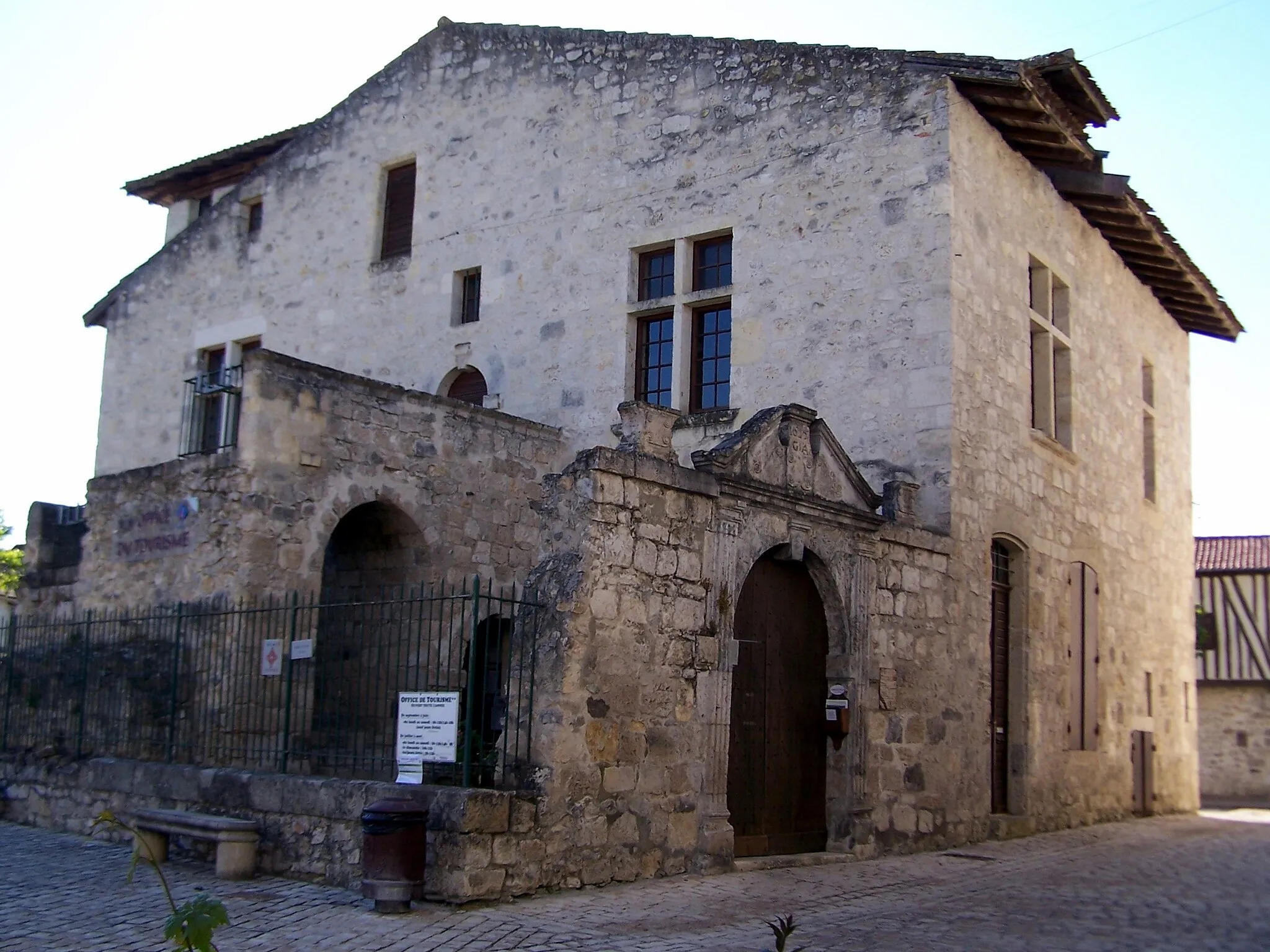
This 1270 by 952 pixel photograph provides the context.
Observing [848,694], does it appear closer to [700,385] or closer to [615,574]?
[615,574]

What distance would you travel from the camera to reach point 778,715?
32.3 ft

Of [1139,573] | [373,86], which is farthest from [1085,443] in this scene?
[373,86]

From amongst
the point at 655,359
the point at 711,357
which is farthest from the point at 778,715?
the point at 655,359

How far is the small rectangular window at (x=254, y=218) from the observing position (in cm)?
1766

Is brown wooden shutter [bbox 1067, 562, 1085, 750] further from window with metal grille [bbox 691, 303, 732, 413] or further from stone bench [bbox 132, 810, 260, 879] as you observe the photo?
stone bench [bbox 132, 810, 260, 879]

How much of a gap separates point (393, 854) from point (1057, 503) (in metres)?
9.55

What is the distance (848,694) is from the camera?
10234mm

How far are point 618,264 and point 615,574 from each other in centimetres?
665

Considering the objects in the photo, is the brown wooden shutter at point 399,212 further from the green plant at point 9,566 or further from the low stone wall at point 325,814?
the green plant at point 9,566

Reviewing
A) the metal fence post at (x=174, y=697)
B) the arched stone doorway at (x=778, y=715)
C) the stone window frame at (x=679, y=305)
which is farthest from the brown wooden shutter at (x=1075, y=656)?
the metal fence post at (x=174, y=697)

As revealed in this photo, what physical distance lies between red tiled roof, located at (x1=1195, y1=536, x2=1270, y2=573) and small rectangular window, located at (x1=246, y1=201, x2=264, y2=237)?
18.1 metres

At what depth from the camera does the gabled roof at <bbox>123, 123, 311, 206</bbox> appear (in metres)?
17.9

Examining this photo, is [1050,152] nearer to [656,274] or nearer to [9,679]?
[656,274]

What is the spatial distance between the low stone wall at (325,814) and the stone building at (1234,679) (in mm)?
20405
